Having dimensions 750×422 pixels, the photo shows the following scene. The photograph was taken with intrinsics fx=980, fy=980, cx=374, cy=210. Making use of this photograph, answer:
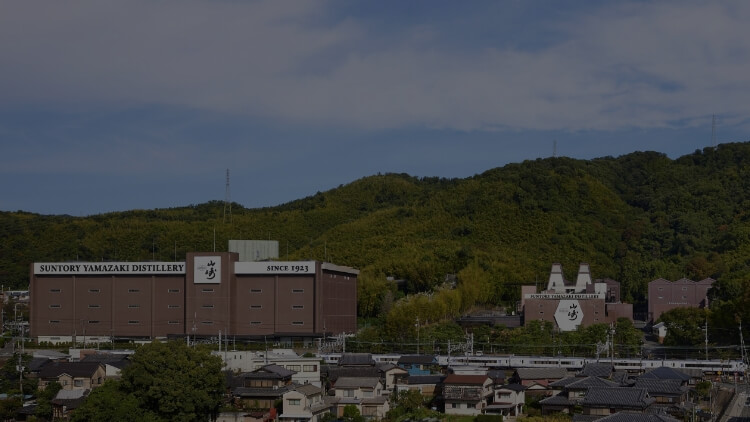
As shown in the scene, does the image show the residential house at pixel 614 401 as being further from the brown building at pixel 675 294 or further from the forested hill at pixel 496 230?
the brown building at pixel 675 294

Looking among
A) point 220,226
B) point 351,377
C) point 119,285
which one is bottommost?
point 351,377

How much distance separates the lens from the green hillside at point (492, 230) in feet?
214

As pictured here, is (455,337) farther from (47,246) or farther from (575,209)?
(47,246)

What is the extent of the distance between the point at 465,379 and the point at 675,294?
30.0 metres

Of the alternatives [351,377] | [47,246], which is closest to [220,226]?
[47,246]

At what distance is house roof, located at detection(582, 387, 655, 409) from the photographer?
101ft

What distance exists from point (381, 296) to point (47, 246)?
34.0 meters

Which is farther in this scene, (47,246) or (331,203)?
(331,203)

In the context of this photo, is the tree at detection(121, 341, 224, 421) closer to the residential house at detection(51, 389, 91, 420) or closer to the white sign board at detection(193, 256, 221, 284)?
the residential house at detection(51, 389, 91, 420)

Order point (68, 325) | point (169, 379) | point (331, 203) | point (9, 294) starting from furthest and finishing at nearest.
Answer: point (331, 203) < point (9, 294) < point (68, 325) < point (169, 379)

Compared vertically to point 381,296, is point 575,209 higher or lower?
higher

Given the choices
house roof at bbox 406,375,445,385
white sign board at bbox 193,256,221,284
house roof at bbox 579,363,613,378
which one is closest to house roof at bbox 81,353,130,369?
white sign board at bbox 193,256,221,284

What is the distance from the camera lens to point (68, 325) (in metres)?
53.3

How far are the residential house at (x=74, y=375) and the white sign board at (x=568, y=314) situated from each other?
25.0 meters
